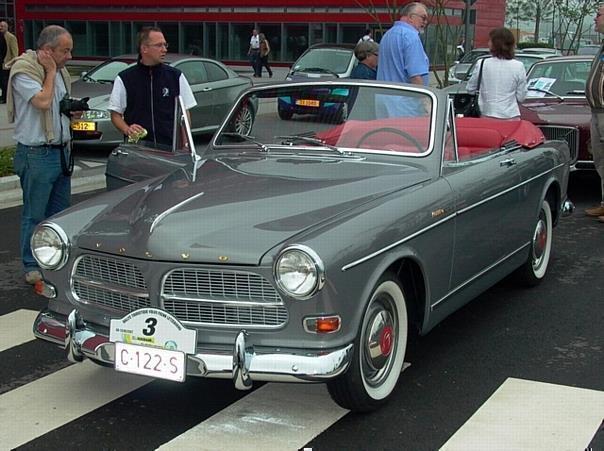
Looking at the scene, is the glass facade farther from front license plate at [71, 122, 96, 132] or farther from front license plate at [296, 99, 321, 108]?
front license plate at [296, 99, 321, 108]

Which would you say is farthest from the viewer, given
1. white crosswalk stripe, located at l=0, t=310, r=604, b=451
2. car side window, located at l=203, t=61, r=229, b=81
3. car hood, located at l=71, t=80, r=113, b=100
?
car side window, located at l=203, t=61, r=229, b=81

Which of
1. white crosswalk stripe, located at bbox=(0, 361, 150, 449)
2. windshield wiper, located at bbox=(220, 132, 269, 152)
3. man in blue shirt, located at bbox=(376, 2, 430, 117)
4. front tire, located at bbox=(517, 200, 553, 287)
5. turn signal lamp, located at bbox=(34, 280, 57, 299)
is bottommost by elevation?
white crosswalk stripe, located at bbox=(0, 361, 150, 449)

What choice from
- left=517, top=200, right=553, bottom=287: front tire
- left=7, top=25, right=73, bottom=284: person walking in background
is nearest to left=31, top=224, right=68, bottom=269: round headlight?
left=7, top=25, right=73, bottom=284: person walking in background

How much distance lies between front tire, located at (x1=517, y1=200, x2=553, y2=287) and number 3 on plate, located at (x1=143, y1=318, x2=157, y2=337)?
3.22 m

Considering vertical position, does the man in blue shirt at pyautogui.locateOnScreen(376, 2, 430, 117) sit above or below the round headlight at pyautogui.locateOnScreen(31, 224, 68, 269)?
above

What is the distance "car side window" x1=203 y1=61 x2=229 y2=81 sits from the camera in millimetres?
14780

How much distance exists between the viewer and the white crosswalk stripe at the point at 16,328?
5.21m

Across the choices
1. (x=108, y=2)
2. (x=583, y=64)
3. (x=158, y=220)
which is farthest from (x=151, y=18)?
(x=158, y=220)

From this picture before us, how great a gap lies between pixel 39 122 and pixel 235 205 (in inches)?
96.3

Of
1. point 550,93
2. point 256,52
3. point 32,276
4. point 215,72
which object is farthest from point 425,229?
point 256,52

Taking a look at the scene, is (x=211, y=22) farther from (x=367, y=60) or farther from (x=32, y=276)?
(x=32, y=276)

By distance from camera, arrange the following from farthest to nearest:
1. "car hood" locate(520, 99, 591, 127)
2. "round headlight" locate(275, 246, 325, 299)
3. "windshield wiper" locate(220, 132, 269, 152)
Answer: "car hood" locate(520, 99, 591, 127), "windshield wiper" locate(220, 132, 269, 152), "round headlight" locate(275, 246, 325, 299)

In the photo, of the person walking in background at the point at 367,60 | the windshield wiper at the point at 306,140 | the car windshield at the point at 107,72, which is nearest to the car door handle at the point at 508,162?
the windshield wiper at the point at 306,140

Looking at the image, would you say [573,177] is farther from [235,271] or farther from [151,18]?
[151,18]
